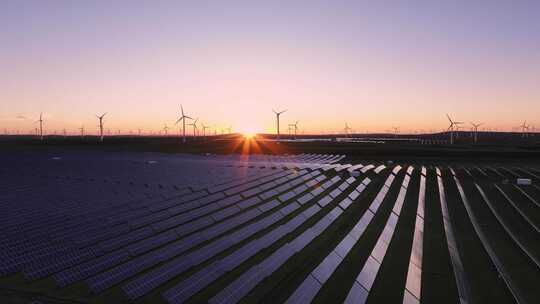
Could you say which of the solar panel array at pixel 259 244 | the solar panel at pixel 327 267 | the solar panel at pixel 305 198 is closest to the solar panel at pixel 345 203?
the solar panel array at pixel 259 244

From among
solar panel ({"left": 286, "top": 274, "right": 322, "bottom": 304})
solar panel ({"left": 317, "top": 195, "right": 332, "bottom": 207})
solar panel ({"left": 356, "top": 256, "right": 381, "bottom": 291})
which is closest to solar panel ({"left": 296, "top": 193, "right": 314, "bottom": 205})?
solar panel ({"left": 317, "top": 195, "right": 332, "bottom": 207})

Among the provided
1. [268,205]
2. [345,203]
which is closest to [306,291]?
[268,205]

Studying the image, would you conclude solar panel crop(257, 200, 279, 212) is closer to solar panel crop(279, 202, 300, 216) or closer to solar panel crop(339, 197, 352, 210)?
solar panel crop(279, 202, 300, 216)

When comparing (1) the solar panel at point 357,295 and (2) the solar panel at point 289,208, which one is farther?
(2) the solar panel at point 289,208

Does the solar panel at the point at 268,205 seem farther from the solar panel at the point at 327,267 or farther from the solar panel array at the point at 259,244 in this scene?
the solar panel at the point at 327,267

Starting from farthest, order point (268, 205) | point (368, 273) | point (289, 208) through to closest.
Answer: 1. point (268, 205)
2. point (289, 208)
3. point (368, 273)

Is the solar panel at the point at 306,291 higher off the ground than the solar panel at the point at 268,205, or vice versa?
the solar panel at the point at 268,205

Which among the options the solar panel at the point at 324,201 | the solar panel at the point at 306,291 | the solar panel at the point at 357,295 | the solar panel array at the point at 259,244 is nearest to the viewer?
the solar panel at the point at 306,291

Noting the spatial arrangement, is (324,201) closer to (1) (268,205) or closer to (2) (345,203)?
(2) (345,203)

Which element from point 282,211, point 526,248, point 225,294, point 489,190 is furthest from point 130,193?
point 489,190
